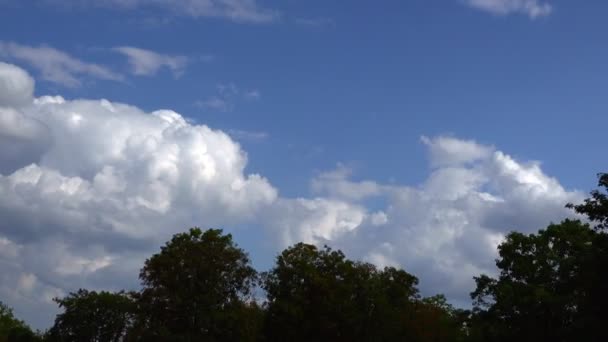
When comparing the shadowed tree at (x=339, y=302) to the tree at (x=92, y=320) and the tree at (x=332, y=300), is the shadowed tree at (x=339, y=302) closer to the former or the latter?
the tree at (x=332, y=300)

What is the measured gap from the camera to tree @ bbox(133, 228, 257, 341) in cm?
7200

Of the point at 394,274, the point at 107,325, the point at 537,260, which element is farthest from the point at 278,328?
the point at 107,325

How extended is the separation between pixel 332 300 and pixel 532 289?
23542mm

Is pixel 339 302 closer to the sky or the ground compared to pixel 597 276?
closer to the sky

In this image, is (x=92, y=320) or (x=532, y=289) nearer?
(x=532, y=289)

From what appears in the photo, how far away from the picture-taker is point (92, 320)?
107125 millimetres

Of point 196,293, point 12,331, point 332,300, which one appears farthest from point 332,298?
point 12,331

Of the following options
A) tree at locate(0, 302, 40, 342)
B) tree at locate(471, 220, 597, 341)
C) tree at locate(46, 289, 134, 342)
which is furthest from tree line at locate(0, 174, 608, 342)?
tree at locate(0, 302, 40, 342)

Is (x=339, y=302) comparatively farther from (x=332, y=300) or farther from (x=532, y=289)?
(x=532, y=289)

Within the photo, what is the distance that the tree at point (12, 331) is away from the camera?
141m

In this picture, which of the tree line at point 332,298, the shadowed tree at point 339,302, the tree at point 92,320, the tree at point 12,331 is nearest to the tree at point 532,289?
the tree line at point 332,298

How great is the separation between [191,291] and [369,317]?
19629 mm

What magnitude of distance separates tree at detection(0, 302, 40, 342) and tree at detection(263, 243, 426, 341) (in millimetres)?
78932

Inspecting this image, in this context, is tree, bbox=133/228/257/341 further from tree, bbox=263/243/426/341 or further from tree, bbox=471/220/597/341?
tree, bbox=471/220/597/341
